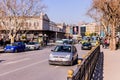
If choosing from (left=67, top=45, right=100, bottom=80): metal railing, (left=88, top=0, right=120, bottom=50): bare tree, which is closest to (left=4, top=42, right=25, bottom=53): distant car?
(left=88, top=0, right=120, bottom=50): bare tree

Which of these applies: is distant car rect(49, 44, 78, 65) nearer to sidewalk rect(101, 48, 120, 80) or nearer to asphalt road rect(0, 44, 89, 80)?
asphalt road rect(0, 44, 89, 80)

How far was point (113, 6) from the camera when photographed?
168 ft

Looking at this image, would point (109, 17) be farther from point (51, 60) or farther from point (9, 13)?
point (51, 60)

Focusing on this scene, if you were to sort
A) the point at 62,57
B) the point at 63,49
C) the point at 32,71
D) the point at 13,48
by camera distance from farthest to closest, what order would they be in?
the point at 13,48
the point at 63,49
the point at 62,57
the point at 32,71

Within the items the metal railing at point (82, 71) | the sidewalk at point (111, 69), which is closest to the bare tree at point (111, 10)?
the sidewalk at point (111, 69)

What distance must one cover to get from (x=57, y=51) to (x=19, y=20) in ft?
125

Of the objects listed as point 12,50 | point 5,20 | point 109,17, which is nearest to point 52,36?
point 5,20

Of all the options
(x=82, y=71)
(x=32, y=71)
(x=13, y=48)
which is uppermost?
(x=82, y=71)

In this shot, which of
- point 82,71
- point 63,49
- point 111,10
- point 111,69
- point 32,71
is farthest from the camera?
point 111,10

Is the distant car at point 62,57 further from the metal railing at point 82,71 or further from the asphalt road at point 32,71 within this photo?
the metal railing at point 82,71

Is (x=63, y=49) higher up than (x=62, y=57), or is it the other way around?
(x=63, y=49)

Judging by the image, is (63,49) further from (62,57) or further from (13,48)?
(13,48)

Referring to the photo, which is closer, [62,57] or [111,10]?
[62,57]

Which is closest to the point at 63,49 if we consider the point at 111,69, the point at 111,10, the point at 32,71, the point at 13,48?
the point at 32,71
